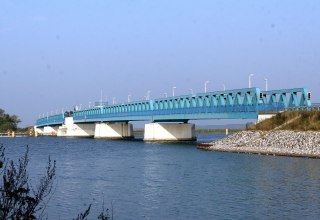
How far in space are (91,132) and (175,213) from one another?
14676 cm

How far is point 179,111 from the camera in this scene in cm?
10650

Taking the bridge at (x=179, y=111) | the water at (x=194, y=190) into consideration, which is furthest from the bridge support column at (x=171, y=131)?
the water at (x=194, y=190)

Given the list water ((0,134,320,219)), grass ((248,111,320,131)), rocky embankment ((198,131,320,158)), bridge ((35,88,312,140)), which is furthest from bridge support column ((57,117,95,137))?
water ((0,134,320,219))

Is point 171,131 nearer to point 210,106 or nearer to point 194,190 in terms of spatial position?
point 210,106

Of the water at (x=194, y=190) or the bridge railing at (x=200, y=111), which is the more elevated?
the bridge railing at (x=200, y=111)

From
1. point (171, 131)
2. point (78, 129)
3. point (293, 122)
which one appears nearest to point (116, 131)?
point (78, 129)

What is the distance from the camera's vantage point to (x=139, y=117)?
12125cm

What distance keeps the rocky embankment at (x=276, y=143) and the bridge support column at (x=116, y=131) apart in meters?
70.2

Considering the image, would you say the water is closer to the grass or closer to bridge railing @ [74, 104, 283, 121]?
the grass

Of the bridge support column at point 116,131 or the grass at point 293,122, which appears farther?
the bridge support column at point 116,131

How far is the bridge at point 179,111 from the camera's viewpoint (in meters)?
82.5

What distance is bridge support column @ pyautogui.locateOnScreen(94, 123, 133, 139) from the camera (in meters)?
146

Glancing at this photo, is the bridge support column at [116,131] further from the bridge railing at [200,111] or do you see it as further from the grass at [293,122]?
the grass at [293,122]

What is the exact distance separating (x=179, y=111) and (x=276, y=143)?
137 feet
